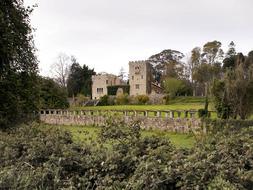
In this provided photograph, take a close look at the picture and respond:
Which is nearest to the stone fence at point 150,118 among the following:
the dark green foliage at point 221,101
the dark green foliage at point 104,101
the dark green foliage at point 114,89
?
the dark green foliage at point 221,101

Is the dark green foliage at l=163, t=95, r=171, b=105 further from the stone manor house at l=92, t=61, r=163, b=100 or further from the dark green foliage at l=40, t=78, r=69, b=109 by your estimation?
the dark green foliage at l=40, t=78, r=69, b=109

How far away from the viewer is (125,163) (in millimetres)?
4008

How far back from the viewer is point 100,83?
66.1 meters

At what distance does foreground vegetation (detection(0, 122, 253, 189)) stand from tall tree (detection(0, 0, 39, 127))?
4.87 m

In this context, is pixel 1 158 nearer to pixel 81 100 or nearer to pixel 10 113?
pixel 10 113

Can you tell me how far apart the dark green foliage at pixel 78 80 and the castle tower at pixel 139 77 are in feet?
30.0

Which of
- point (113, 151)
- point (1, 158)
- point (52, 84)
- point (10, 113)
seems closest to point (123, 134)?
point (113, 151)

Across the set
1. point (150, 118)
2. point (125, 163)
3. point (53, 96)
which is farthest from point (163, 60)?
point (125, 163)

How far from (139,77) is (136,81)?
1.04 metres

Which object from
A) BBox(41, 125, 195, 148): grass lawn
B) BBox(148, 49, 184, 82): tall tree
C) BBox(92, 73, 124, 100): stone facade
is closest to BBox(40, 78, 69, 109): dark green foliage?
BBox(92, 73, 124, 100): stone facade

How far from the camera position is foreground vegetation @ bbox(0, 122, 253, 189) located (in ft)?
10.8

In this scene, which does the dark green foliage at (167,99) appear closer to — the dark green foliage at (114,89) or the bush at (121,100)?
the bush at (121,100)

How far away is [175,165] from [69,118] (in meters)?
29.0

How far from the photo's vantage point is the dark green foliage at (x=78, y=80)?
6612 centimetres
